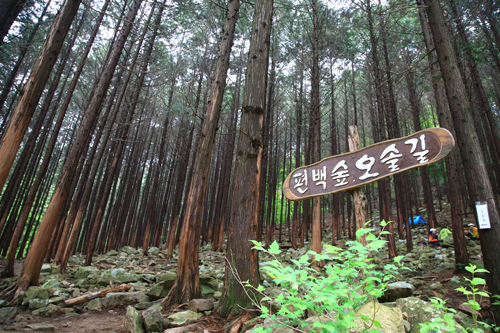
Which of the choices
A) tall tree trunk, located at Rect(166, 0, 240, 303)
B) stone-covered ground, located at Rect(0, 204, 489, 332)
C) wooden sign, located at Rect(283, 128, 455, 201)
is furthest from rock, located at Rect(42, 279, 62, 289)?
wooden sign, located at Rect(283, 128, 455, 201)

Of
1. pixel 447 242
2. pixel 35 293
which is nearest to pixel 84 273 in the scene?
pixel 35 293

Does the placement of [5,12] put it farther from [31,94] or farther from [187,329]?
[187,329]

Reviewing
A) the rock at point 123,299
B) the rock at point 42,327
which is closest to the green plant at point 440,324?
the rock at point 42,327

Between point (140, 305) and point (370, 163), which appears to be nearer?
point (370, 163)

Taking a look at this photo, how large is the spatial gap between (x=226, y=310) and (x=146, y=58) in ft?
29.8

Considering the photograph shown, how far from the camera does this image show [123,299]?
4148mm

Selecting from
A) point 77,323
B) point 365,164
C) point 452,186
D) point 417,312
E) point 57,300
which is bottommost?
point 77,323

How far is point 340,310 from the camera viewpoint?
50.9 inches

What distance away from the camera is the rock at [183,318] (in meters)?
2.79

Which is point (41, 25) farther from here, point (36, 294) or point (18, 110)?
point (36, 294)

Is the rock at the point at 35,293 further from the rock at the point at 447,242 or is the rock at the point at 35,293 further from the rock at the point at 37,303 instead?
the rock at the point at 447,242

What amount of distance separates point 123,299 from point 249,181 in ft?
10.3

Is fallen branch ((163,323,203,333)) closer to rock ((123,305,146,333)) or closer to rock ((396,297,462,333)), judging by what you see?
rock ((123,305,146,333))

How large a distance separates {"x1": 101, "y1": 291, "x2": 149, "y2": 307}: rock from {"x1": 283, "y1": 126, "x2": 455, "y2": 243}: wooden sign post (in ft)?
10.4
